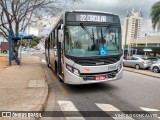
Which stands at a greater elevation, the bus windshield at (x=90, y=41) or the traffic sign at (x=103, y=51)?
the bus windshield at (x=90, y=41)

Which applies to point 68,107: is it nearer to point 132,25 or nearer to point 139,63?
point 139,63

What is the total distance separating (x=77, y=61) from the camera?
9414mm

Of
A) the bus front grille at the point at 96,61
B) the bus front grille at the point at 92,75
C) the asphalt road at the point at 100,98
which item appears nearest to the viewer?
the asphalt road at the point at 100,98

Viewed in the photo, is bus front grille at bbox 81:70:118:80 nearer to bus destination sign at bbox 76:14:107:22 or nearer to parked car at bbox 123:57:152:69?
bus destination sign at bbox 76:14:107:22

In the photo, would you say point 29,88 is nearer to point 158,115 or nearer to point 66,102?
point 66,102

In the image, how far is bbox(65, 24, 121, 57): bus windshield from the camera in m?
9.59

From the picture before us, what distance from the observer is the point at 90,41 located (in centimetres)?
974

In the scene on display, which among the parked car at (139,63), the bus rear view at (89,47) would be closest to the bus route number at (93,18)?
the bus rear view at (89,47)

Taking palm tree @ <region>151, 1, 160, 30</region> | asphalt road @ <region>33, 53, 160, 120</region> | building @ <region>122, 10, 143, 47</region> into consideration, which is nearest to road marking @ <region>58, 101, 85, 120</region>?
asphalt road @ <region>33, 53, 160, 120</region>

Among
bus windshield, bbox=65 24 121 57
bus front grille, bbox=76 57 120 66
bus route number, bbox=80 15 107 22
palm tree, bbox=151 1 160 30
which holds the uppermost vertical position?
palm tree, bbox=151 1 160 30

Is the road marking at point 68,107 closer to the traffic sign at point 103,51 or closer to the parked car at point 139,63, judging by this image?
the traffic sign at point 103,51

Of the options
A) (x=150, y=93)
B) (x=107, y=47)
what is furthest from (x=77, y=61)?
(x=150, y=93)

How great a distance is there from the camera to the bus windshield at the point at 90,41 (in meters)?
9.59

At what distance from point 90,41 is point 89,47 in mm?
248
